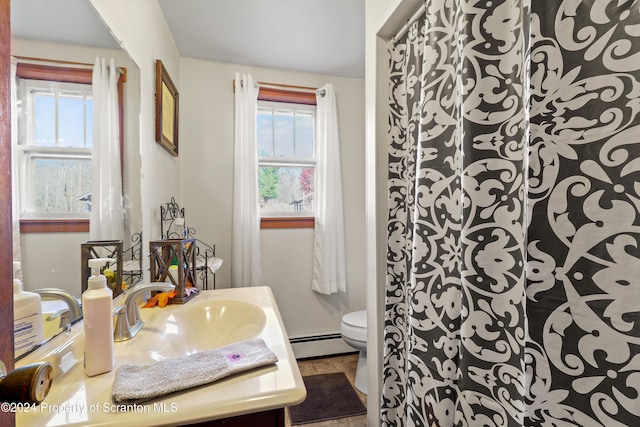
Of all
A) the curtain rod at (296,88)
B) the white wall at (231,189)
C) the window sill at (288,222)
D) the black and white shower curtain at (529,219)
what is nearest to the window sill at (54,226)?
the black and white shower curtain at (529,219)

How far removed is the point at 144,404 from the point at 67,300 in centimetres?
40

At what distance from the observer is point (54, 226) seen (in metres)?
0.71

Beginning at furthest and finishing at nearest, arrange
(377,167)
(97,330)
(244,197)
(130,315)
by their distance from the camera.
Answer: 1. (244,197)
2. (377,167)
3. (130,315)
4. (97,330)

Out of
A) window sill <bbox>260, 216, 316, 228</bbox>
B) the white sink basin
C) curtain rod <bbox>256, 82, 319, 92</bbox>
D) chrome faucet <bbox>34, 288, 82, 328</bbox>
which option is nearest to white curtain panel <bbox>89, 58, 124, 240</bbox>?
chrome faucet <bbox>34, 288, 82, 328</bbox>

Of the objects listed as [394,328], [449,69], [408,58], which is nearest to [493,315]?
[394,328]

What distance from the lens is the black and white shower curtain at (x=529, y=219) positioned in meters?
0.50

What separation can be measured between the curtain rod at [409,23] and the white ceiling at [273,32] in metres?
0.57

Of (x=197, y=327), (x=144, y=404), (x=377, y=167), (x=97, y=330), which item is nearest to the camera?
(x=144, y=404)

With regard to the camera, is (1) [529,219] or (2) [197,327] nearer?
(1) [529,219]

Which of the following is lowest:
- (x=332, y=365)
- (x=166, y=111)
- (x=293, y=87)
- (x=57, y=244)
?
(x=332, y=365)

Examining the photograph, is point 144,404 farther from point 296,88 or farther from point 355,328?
point 296,88

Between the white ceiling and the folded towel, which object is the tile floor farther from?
the white ceiling

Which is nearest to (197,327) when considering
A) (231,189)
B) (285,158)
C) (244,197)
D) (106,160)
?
(106,160)

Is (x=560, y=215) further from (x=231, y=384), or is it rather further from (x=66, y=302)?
(x=66, y=302)
